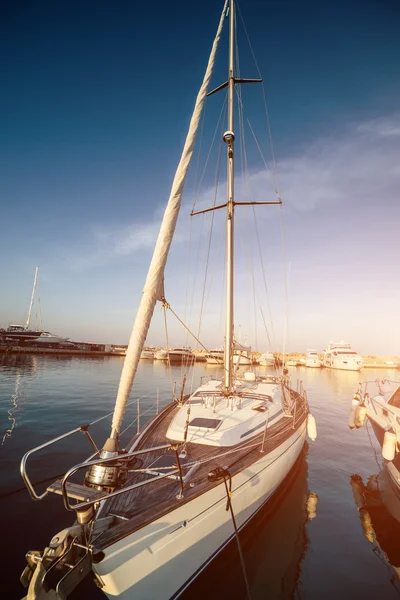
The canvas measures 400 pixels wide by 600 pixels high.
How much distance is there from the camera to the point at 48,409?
1653cm

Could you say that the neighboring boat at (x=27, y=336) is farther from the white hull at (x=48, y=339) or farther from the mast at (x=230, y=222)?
the mast at (x=230, y=222)

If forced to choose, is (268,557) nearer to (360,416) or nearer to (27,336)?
(360,416)

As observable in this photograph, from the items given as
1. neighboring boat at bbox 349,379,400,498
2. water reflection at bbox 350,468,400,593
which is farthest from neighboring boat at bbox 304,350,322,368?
water reflection at bbox 350,468,400,593

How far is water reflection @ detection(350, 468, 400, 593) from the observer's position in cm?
627

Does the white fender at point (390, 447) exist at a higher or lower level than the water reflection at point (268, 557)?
higher

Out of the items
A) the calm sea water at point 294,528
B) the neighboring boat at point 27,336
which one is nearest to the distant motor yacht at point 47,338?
the neighboring boat at point 27,336

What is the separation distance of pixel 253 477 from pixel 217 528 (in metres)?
1.37

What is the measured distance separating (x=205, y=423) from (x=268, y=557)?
305 cm

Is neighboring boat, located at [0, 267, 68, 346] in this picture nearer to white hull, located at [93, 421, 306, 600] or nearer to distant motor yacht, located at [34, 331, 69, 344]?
distant motor yacht, located at [34, 331, 69, 344]

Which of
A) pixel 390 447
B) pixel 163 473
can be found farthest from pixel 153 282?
pixel 390 447

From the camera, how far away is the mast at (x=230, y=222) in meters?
9.71

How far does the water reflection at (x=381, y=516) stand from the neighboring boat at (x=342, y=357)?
56695 mm

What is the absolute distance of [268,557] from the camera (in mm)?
5910

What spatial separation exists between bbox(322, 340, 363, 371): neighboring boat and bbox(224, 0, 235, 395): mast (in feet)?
199
